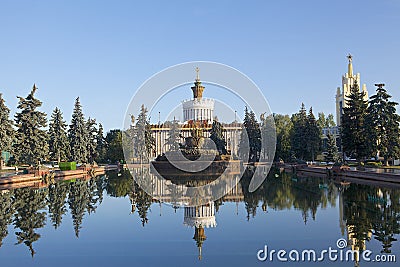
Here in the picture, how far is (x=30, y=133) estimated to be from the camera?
112 ft

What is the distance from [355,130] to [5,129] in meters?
30.4

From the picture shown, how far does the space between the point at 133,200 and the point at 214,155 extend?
22496 mm

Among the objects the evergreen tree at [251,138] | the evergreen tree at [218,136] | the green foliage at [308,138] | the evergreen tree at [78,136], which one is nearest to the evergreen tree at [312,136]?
the green foliage at [308,138]

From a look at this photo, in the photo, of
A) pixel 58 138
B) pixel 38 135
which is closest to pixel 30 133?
pixel 38 135

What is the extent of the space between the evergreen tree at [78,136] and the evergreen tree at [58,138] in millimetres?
714

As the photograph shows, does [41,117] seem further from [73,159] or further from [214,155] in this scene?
[214,155]

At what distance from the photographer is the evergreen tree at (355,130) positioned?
1444 inches

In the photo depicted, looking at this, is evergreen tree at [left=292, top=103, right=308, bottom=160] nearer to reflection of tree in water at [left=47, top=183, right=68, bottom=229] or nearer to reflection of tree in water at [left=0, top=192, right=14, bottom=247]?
reflection of tree in water at [left=47, top=183, right=68, bottom=229]

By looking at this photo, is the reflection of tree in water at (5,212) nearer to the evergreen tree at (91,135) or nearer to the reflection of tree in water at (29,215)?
the reflection of tree in water at (29,215)

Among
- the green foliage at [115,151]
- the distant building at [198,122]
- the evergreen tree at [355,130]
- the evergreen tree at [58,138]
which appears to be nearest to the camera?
the evergreen tree at [355,130]

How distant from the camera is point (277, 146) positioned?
209ft

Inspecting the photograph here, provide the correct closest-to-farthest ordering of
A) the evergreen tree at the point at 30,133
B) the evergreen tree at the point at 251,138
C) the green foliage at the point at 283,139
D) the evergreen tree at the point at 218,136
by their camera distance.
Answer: the evergreen tree at the point at 30,133 < the evergreen tree at the point at 218,136 < the green foliage at the point at 283,139 < the evergreen tree at the point at 251,138

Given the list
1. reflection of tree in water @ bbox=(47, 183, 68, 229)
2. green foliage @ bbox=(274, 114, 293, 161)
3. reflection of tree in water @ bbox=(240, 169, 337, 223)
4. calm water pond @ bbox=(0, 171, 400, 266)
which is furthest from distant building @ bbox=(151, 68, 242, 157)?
calm water pond @ bbox=(0, 171, 400, 266)

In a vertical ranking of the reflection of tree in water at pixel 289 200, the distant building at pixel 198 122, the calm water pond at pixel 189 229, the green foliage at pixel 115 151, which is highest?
the distant building at pixel 198 122
